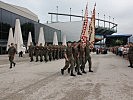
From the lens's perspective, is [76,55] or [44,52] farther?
[44,52]

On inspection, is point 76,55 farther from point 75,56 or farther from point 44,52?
point 44,52

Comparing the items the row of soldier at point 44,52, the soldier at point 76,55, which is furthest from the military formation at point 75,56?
the row of soldier at point 44,52

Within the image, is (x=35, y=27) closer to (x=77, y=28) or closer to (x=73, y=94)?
(x=77, y=28)

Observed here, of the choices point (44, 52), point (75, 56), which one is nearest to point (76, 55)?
point (75, 56)

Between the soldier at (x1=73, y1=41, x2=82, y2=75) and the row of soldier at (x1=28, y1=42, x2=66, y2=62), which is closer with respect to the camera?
the soldier at (x1=73, y1=41, x2=82, y2=75)

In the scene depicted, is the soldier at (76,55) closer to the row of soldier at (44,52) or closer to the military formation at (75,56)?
the military formation at (75,56)

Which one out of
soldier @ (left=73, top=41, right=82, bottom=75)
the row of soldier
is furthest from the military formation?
the row of soldier

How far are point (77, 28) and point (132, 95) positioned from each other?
73.3 meters

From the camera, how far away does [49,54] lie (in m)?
28.0

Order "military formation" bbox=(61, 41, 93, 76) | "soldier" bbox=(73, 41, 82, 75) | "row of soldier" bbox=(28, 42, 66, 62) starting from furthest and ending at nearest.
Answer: "row of soldier" bbox=(28, 42, 66, 62)
"soldier" bbox=(73, 41, 82, 75)
"military formation" bbox=(61, 41, 93, 76)

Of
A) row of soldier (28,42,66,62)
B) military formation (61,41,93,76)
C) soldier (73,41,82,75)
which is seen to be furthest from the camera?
row of soldier (28,42,66,62)

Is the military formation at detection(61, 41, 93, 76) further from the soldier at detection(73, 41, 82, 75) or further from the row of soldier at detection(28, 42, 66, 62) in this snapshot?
the row of soldier at detection(28, 42, 66, 62)

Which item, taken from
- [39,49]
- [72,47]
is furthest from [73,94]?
[39,49]

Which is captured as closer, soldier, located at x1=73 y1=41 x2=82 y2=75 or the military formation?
the military formation
